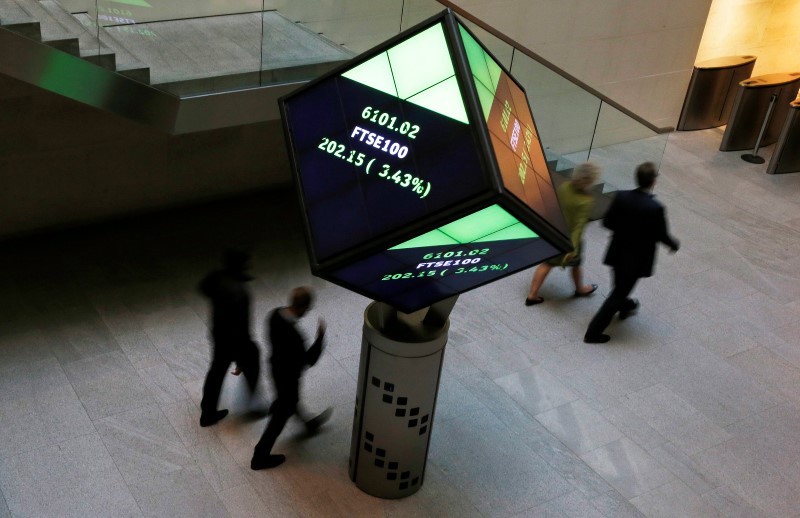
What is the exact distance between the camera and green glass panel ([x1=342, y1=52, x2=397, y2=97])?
543 centimetres

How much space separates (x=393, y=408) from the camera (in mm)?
6273

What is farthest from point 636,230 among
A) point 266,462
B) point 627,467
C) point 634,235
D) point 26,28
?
point 26,28

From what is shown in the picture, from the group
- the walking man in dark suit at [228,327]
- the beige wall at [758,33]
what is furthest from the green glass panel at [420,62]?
the beige wall at [758,33]

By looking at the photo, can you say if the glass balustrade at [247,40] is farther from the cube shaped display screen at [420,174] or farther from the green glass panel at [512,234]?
the green glass panel at [512,234]

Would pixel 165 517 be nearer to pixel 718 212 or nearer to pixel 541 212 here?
pixel 541 212

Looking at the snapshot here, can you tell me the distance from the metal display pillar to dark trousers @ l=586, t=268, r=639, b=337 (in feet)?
9.50

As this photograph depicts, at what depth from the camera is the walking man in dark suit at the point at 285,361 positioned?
20.5 feet

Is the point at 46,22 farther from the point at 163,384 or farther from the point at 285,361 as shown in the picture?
the point at 285,361

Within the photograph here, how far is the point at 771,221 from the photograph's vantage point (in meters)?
12.1

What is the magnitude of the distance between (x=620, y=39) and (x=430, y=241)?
901 cm

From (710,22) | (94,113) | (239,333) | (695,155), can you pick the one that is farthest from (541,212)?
(710,22)

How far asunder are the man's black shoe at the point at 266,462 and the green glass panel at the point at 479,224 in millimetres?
2678

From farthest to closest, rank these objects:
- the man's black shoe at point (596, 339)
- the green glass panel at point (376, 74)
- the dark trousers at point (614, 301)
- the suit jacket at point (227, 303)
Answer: the man's black shoe at point (596, 339)
the dark trousers at point (614, 301)
the suit jacket at point (227, 303)
the green glass panel at point (376, 74)

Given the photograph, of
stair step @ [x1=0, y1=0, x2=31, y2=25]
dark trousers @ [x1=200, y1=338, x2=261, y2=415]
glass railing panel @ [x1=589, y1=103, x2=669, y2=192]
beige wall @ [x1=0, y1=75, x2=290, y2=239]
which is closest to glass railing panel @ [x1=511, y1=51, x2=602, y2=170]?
glass railing panel @ [x1=589, y1=103, x2=669, y2=192]
